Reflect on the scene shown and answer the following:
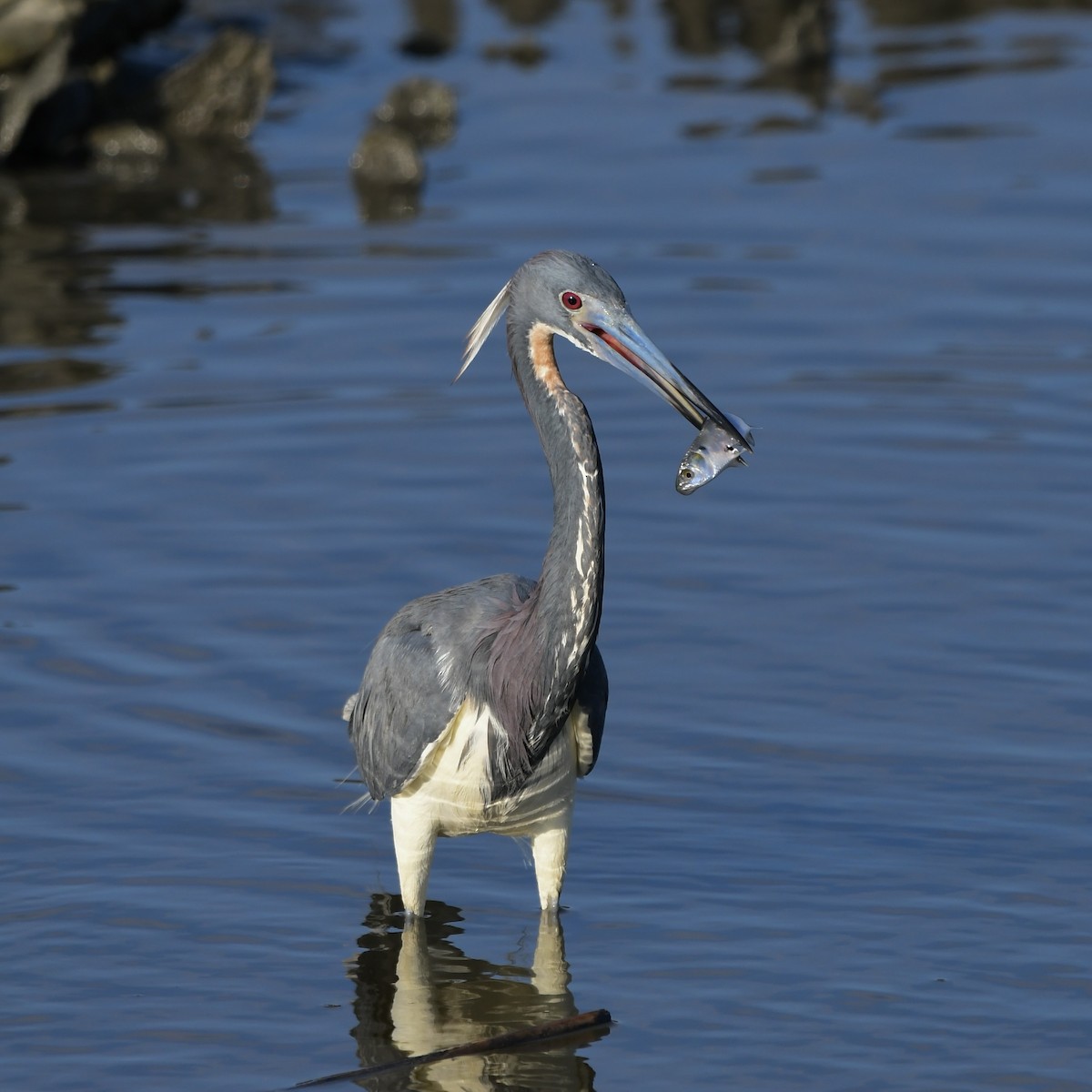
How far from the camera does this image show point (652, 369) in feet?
18.9

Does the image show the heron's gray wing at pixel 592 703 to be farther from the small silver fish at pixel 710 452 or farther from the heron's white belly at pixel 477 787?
the small silver fish at pixel 710 452

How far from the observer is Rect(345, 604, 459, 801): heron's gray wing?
6176 millimetres

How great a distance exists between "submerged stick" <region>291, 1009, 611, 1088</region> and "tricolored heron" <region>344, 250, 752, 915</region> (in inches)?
24.1

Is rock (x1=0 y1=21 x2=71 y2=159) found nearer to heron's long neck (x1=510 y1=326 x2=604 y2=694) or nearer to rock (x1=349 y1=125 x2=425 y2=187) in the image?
rock (x1=349 y1=125 x2=425 y2=187)

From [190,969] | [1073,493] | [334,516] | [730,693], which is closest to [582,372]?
[334,516]

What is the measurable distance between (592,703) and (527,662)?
388 mm

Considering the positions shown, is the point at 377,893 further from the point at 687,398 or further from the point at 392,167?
the point at 392,167

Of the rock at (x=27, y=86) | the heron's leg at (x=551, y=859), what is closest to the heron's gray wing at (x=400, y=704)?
the heron's leg at (x=551, y=859)

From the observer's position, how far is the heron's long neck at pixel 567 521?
582 cm

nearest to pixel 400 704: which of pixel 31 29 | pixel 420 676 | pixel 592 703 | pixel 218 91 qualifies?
pixel 420 676

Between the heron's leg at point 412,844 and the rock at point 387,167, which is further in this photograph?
the rock at point 387,167

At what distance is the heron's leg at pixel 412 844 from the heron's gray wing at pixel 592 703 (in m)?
0.54

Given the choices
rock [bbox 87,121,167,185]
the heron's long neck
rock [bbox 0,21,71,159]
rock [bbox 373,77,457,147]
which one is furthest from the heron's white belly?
rock [bbox 373,77,457,147]

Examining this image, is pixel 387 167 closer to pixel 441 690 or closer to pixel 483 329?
pixel 483 329
